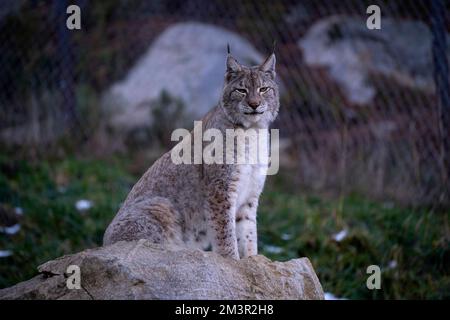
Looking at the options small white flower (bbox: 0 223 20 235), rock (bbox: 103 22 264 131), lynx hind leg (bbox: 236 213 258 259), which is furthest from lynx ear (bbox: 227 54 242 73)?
rock (bbox: 103 22 264 131)

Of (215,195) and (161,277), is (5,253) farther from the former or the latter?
(161,277)

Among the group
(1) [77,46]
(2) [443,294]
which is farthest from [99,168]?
(2) [443,294]

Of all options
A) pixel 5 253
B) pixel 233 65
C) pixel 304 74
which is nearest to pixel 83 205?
pixel 5 253

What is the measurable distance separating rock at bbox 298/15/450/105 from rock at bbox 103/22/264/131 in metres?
1.09

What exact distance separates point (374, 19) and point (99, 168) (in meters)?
3.84

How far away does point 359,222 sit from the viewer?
7.30m

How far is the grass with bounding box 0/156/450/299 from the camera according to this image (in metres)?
6.14

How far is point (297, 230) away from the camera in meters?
7.10

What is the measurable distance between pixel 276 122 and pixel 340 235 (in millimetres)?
3016

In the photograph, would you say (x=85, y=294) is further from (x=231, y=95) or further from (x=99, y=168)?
(x=99, y=168)

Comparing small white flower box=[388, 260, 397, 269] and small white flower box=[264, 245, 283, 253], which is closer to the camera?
small white flower box=[388, 260, 397, 269]

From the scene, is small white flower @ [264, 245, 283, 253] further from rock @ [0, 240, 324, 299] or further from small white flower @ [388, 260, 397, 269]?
rock @ [0, 240, 324, 299]
